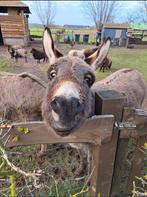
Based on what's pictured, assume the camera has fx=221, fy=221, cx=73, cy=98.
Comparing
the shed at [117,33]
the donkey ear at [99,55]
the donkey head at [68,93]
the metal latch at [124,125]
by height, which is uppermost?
the donkey ear at [99,55]

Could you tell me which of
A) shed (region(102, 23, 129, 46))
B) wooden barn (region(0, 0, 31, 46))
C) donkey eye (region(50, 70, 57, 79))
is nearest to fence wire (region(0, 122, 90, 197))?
donkey eye (region(50, 70, 57, 79))

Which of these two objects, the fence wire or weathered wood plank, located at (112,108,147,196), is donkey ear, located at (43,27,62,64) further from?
the fence wire

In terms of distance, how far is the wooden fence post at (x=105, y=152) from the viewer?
1980mm

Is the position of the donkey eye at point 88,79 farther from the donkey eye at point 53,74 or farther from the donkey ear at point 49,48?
the donkey ear at point 49,48

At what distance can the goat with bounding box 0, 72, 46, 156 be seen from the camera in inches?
152

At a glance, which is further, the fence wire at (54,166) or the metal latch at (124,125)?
the fence wire at (54,166)

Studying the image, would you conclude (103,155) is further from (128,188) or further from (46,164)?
(46,164)

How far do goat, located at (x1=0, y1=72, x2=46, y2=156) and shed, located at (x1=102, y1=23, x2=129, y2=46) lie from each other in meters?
23.5

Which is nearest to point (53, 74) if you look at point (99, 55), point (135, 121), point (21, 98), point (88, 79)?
point (88, 79)

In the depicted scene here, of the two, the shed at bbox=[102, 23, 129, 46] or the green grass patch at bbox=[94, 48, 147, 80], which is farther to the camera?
the shed at bbox=[102, 23, 129, 46]

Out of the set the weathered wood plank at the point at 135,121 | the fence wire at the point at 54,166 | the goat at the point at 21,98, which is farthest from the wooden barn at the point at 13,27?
the weathered wood plank at the point at 135,121

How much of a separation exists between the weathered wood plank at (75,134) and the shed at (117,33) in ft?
83.1

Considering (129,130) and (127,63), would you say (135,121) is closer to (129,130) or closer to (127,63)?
→ (129,130)

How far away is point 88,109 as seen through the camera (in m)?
2.04
